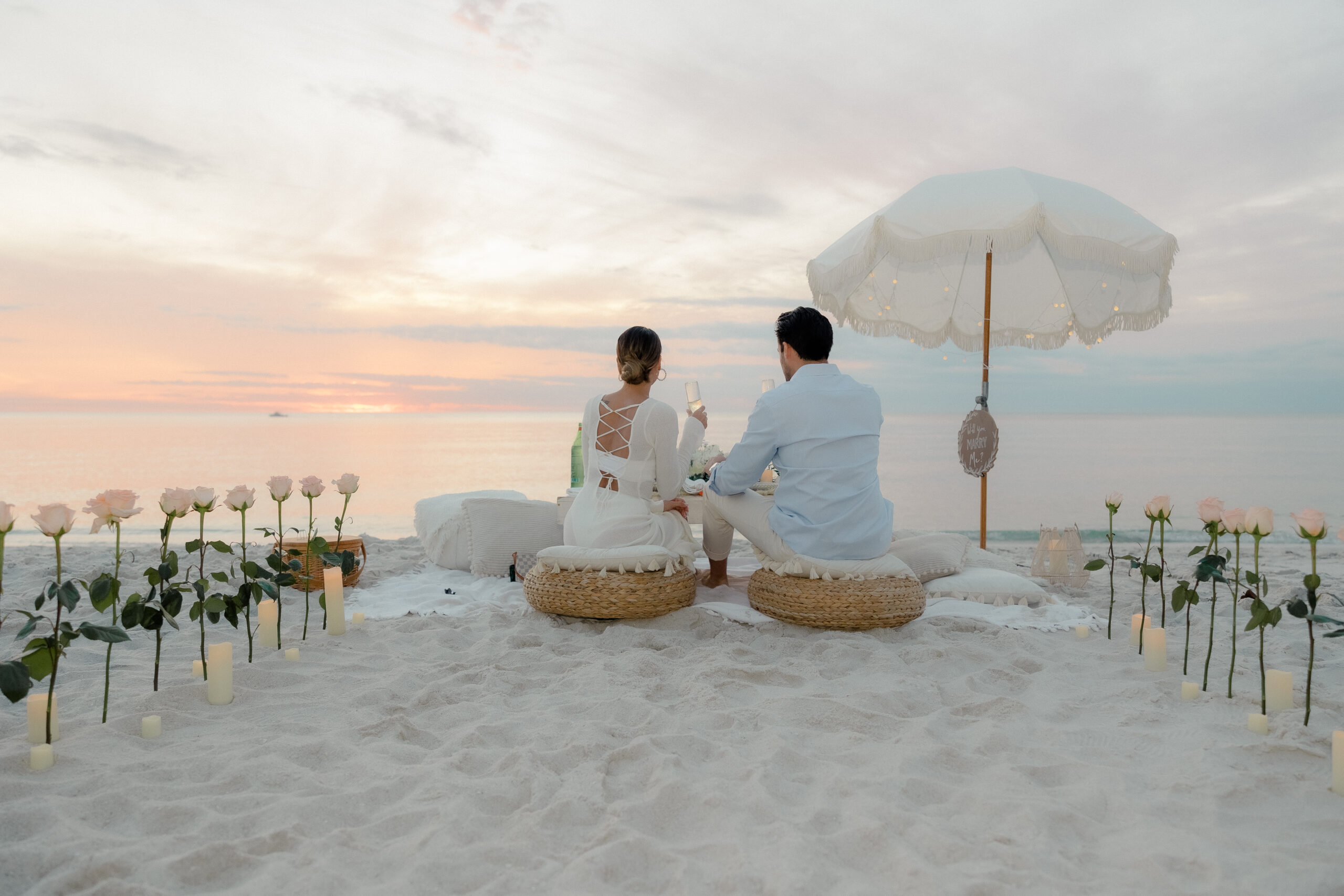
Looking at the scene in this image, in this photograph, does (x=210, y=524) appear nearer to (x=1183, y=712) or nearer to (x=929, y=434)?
(x=1183, y=712)

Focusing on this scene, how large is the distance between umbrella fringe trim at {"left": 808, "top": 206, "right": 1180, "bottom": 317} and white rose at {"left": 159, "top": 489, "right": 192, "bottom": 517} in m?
3.86

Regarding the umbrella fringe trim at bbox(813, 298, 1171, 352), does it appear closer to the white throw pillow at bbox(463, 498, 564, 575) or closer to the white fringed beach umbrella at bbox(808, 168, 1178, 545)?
the white fringed beach umbrella at bbox(808, 168, 1178, 545)

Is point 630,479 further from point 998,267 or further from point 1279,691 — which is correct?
point 998,267

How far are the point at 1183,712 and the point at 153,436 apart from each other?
36914mm

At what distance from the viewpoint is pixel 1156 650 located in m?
2.88

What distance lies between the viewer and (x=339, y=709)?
2.42 meters

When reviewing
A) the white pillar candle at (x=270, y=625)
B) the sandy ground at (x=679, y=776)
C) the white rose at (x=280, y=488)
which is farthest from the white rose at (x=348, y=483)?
the sandy ground at (x=679, y=776)

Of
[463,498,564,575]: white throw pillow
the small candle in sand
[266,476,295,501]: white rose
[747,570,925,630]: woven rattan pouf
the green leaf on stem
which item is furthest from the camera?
[463,498,564,575]: white throw pillow

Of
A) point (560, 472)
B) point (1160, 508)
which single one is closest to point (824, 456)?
point (1160, 508)

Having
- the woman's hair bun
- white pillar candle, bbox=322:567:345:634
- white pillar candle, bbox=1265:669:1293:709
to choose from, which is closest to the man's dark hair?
the woman's hair bun

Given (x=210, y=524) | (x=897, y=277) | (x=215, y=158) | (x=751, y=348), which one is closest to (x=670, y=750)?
(x=897, y=277)

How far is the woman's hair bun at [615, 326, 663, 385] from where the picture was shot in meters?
3.49

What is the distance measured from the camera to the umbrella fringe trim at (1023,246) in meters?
4.23

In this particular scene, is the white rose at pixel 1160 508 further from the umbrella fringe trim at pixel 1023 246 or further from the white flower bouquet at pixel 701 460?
the white flower bouquet at pixel 701 460
